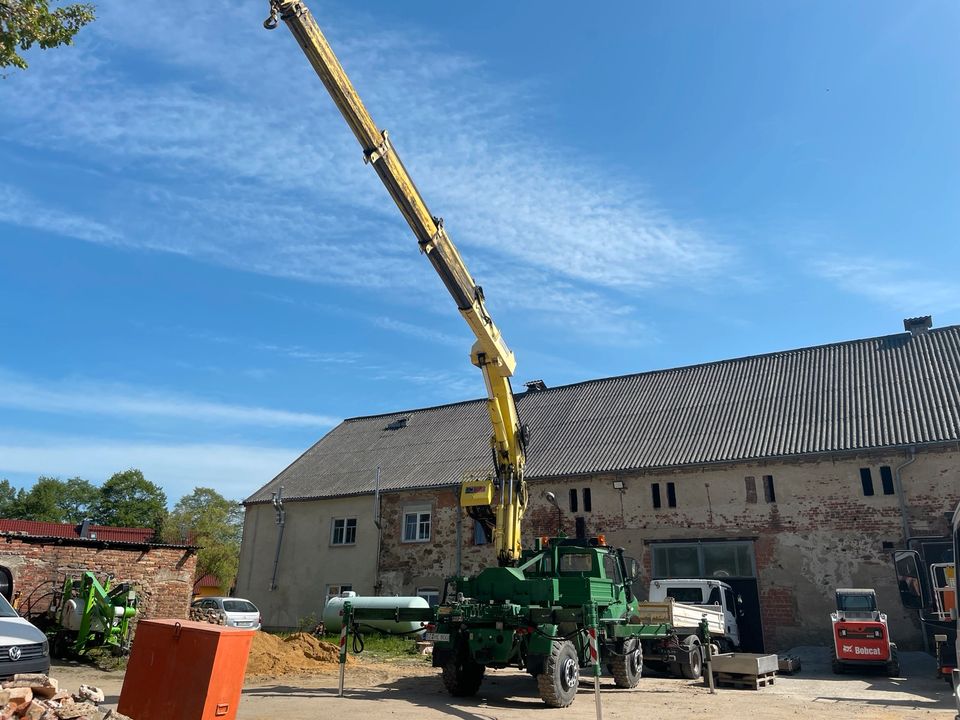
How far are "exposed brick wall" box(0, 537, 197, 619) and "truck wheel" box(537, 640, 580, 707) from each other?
11511 mm

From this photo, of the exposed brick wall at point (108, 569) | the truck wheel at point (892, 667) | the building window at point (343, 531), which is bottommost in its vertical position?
the truck wheel at point (892, 667)

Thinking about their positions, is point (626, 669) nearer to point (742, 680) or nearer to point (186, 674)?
point (742, 680)

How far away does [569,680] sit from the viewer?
11.0m

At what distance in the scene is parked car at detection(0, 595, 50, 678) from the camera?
8.42 meters

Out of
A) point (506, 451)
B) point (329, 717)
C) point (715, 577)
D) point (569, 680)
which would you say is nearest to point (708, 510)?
point (715, 577)

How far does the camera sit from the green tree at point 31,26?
890cm

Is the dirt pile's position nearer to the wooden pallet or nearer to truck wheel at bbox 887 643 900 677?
the wooden pallet

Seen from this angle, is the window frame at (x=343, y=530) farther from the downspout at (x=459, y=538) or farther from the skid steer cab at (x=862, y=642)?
the skid steer cab at (x=862, y=642)

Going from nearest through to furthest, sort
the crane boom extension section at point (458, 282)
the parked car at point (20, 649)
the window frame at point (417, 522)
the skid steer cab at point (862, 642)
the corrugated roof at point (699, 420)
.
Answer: the parked car at point (20, 649) → the crane boom extension section at point (458, 282) → the skid steer cab at point (862, 642) → the corrugated roof at point (699, 420) → the window frame at point (417, 522)

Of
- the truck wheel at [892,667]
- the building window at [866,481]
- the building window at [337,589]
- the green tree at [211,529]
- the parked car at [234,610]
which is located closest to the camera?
the truck wheel at [892,667]

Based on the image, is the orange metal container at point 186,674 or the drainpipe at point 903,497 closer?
the orange metal container at point 186,674

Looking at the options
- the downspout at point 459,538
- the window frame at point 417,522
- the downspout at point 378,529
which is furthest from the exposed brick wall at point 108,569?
the downspout at point 459,538

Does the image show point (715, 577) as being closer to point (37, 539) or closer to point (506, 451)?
point (506, 451)

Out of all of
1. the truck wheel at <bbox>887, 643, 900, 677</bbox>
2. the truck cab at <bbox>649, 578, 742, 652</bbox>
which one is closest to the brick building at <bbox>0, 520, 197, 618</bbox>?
the truck cab at <bbox>649, 578, 742, 652</bbox>
